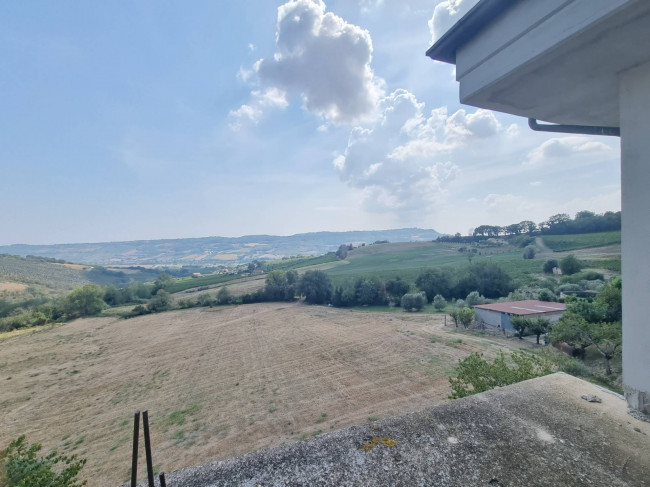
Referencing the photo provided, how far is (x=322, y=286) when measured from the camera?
46281 mm

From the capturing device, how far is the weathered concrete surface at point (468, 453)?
1.50 m

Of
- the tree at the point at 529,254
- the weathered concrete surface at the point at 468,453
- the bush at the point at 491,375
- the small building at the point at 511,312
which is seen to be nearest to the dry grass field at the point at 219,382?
the small building at the point at 511,312

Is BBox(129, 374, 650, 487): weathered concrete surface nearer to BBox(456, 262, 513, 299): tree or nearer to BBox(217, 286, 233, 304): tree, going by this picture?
BBox(456, 262, 513, 299): tree

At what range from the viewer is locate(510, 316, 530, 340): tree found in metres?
22.0

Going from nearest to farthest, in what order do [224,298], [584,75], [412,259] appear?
1. [584,75]
2. [224,298]
3. [412,259]

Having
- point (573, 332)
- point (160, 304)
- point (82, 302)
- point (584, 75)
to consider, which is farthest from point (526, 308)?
point (82, 302)

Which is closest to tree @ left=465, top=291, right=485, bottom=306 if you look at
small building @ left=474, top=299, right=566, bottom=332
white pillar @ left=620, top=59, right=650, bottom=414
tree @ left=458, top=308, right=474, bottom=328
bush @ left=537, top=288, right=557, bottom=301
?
bush @ left=537, top=288, right=557, bottom=301

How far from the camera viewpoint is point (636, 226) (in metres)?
1.89

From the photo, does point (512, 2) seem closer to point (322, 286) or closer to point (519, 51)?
point (519, 51)

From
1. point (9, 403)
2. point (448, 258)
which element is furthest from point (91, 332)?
point (448, 258)

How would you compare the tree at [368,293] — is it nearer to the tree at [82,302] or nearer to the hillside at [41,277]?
the tree at [82,302]

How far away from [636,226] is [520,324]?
24838mm

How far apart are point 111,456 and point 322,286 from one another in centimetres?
3573

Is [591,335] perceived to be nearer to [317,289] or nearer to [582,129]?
[582,129]
